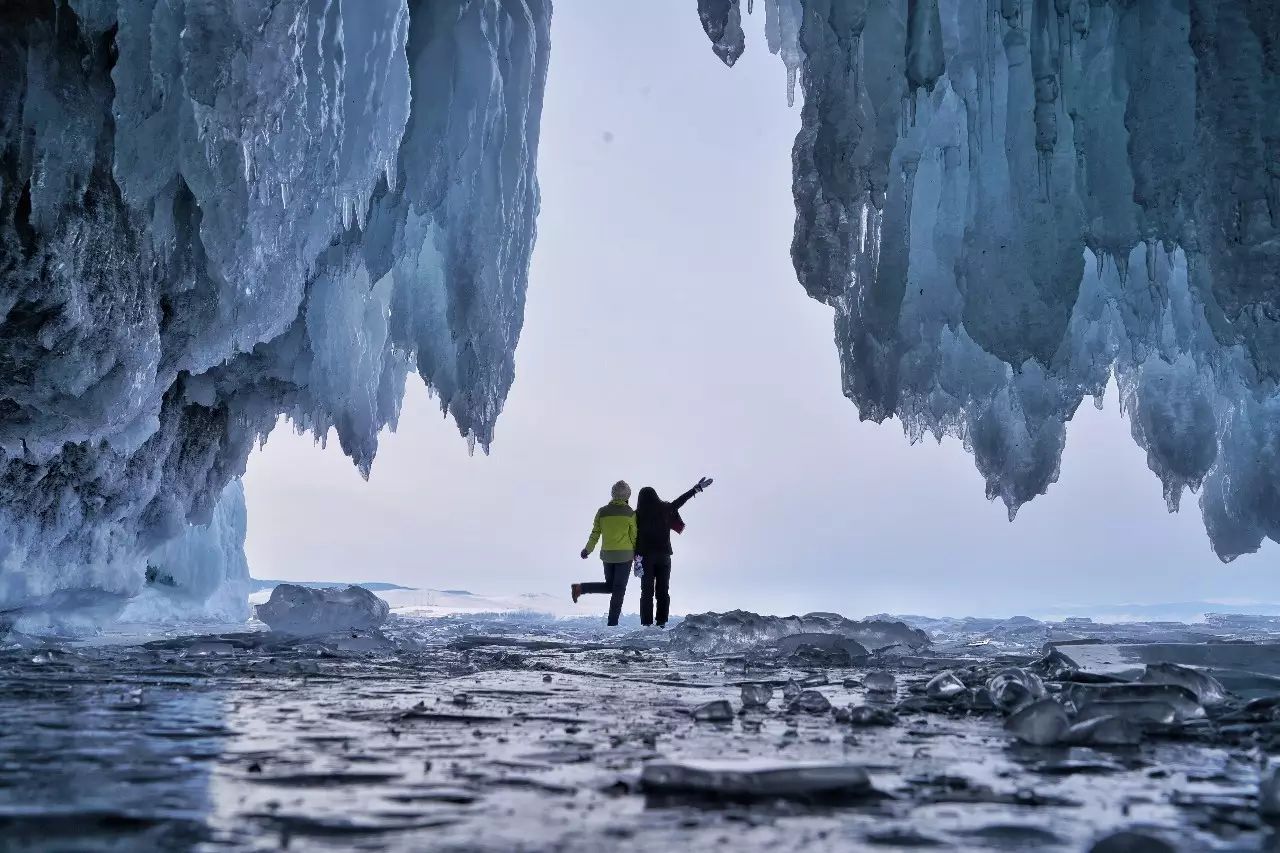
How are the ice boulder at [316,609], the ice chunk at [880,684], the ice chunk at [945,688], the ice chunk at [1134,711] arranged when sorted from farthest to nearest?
the ice boulder at [316,609] < the ice chunk at [880,684] < the ice chunk at [945,688] < the ice chunk at [1134,711]

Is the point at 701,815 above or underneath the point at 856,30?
underneath

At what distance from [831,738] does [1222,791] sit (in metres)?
0.81

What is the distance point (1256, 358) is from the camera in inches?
230

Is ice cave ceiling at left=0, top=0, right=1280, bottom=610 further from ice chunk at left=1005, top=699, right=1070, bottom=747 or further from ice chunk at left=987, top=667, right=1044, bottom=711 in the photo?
ice chunk at left=1005, top=699, right=1070, bottom=747

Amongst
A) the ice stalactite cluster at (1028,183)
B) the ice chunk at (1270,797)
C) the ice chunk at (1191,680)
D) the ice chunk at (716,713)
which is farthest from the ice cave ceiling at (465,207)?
the ice chunk at (1270,797)

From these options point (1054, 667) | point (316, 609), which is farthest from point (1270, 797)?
point (316, 609)

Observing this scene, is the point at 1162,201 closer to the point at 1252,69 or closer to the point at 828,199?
the point at 1252,69

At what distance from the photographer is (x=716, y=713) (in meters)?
2.65

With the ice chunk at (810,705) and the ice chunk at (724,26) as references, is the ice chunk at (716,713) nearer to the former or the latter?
the ice chunk at (810,705)

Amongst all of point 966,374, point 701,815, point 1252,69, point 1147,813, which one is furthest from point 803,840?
point 966,374

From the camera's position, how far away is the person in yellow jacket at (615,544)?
9.12m

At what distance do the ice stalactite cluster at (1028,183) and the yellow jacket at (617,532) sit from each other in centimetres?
230

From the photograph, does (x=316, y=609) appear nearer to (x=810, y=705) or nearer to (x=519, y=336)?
(x=519, y=336)

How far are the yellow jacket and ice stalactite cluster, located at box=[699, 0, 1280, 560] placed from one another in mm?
2299
